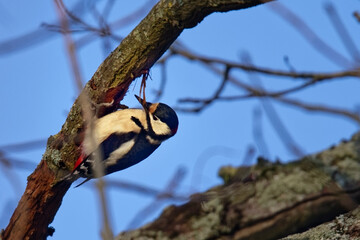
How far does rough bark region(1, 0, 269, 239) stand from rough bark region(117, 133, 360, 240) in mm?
642

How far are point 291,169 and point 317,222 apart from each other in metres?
0.52

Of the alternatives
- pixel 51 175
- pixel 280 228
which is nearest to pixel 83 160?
pixel 51 175

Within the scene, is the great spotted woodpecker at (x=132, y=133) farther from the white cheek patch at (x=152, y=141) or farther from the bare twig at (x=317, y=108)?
the bare twig at (x=317, y=108)

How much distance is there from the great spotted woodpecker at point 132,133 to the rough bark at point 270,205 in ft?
1.82

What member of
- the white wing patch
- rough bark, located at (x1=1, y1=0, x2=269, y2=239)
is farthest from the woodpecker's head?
rough bark, located at (x1=1, y1=0, x2=269, y2=239)

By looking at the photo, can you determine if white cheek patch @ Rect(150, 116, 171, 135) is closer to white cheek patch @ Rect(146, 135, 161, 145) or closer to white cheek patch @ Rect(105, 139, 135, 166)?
white cheek patch @ Rect(146, 135, 161, 145)

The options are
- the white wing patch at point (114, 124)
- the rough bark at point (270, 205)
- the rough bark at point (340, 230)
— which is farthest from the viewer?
the white wing patch at point (114, 124)

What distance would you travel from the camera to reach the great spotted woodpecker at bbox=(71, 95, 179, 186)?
12.4 ft

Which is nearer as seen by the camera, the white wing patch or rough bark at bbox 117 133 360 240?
rough bark at bbox 117 133 360 240

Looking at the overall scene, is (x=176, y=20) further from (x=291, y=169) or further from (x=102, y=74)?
(x=291, y=169)

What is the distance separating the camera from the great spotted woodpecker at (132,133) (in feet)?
12.4

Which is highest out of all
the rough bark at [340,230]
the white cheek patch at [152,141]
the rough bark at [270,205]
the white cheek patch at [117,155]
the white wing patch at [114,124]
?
the white wing patch at [114,124]

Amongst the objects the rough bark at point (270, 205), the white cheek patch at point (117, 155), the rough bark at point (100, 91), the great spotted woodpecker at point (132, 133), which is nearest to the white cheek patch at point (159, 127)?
the great spotted woodpecker at point (132, 133)

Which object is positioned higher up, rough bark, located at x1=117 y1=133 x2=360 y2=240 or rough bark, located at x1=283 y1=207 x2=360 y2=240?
rough bark, located at x1=117 y1=133 x2=360 y2=240
